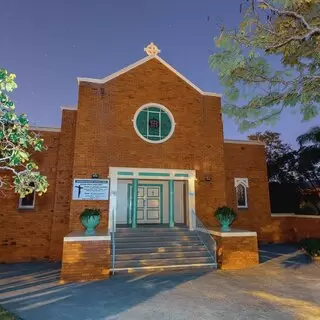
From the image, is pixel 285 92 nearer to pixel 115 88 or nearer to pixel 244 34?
pixel 244 34

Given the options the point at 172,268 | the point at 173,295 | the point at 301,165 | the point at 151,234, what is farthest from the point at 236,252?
the point at 301,165

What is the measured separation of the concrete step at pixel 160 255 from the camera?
8.58m

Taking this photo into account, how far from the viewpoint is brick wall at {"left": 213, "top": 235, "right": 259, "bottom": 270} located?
8.62 meters

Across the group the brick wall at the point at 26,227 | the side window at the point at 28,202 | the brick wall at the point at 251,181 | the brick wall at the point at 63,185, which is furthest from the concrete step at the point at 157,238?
the side window at the point at 28,202

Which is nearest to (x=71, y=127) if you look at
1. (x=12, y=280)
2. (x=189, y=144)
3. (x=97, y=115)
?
(x=97, y=115)

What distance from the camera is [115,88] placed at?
11.8m

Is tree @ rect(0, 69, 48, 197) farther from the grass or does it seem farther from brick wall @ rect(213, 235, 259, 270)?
brick wall @ rect(213, 235, 259, 270)

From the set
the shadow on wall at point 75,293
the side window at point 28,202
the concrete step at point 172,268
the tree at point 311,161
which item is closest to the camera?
the shadow on wall at point 75,293

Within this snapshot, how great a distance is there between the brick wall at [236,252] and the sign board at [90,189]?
15.9 feet

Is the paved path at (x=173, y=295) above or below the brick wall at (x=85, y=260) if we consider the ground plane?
below

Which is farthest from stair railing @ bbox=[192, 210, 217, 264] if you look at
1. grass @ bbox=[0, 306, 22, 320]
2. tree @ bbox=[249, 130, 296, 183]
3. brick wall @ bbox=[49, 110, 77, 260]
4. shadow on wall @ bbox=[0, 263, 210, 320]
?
tree @ bbox=[249, 130, 296, 183]

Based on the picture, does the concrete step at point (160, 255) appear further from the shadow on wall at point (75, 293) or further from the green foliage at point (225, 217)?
the green foliage at point (225, 217)

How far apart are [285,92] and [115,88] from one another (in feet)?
25.0

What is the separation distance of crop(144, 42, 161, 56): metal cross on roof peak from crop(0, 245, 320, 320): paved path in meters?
9.79
